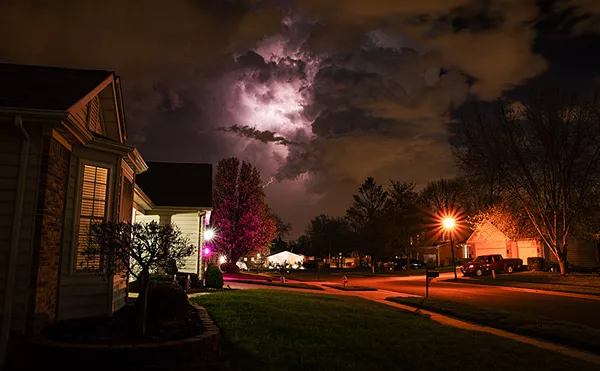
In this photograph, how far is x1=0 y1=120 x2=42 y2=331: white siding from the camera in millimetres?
7020

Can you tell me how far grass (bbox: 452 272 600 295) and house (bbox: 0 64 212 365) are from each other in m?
22.8

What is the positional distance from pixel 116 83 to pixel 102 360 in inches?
322

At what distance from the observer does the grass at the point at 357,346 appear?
6.74 metres

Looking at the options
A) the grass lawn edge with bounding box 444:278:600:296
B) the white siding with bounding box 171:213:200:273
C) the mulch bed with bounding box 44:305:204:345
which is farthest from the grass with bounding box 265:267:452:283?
the mulch bed with bounding box 44:305:204:345

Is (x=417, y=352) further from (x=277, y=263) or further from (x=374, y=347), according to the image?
(x=277, y=263)

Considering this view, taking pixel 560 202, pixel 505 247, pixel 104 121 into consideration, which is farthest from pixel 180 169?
pixel 505 247

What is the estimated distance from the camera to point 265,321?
9.70 m

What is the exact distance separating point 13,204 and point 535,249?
4193 cm

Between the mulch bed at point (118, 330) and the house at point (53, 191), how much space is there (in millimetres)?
442

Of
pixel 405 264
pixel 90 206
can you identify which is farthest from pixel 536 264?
pixel 90 206

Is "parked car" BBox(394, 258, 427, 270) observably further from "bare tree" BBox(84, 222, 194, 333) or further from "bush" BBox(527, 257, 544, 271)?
"bare tree" BBox(84, 222, 194, 333)

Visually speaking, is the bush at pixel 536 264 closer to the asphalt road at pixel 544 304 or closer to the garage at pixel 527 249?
the garage at pixel 527 249

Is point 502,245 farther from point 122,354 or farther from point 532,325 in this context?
point 122,354

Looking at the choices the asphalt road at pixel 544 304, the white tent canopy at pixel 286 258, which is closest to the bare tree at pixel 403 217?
the white tent canopy at pixel 286 258
